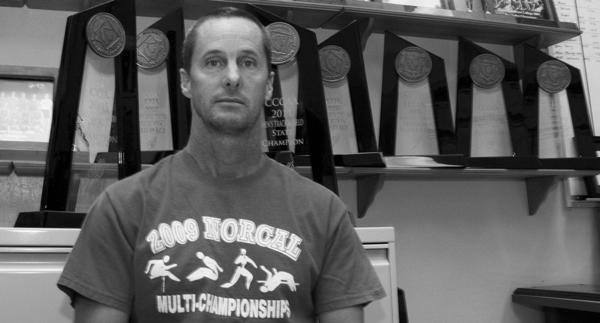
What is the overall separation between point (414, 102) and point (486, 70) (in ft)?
0.86

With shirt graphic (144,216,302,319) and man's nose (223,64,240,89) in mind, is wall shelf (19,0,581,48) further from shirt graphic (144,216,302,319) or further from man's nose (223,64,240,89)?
shirt graphic (144,216,302,319)

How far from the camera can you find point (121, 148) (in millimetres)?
1229

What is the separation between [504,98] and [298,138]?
69 centimetres

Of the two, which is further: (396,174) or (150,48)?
(396,174)

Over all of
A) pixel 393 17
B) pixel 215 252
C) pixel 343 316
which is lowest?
pixel 343 316

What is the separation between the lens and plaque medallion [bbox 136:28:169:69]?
1412 millimetres

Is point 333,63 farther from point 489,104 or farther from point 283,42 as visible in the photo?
point 489,104

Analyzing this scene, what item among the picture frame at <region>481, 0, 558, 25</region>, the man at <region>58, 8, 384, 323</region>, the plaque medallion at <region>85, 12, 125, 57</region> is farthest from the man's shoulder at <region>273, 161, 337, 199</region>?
the picture frame at <region>481, 0, 558, 25</region>

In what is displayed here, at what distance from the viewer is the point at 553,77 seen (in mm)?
1765

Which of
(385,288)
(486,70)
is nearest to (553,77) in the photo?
(486,70)

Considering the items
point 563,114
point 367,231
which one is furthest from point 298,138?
point 563,114

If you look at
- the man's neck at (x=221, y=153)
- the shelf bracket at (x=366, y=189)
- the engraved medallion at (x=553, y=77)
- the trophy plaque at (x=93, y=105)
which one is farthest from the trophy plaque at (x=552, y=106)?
the trophy plaque at (x=93, y=105)

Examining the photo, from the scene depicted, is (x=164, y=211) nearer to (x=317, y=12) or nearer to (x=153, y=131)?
(x=153, y=131)

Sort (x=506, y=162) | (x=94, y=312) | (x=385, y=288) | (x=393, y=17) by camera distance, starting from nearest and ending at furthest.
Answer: (x=94, y=312)
(x=385, y=288)
(x=506, y=162)
(x=393, y=17)
